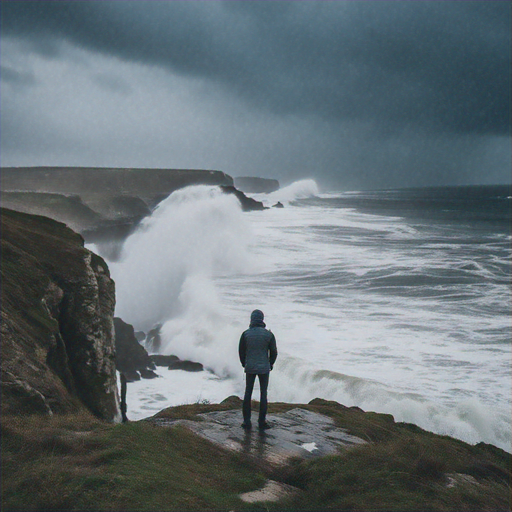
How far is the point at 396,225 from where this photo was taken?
7900cm

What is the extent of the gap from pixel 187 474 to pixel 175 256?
39.7 m

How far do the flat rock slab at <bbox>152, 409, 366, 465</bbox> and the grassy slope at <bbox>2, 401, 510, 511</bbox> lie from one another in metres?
0.42

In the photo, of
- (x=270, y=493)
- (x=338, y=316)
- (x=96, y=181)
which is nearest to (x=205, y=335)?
(x=338, y=316)

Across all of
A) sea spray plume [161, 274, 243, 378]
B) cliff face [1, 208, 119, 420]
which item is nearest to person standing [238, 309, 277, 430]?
cliff face [1, 208, 119, 420]

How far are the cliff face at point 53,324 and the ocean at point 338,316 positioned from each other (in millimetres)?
3922

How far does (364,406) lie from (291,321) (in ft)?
30.6

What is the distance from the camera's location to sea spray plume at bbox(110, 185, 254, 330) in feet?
110

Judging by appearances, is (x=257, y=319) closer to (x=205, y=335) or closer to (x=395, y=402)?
(x=395, y=402)

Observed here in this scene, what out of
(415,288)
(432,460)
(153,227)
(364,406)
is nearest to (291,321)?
(364,406)

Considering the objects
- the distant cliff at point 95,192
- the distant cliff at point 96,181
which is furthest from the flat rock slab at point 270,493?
the distant cliff at point 96,181

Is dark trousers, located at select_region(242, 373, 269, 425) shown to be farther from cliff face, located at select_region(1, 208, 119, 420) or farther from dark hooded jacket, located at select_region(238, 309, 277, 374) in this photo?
cliff face, located at select_region(1, 208, 119, 420)

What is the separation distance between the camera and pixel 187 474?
19.9ft

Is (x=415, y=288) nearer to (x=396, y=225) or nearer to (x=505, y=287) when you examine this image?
(x=505, y=287)

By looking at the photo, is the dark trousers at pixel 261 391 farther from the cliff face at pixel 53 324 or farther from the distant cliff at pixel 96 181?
the distant cliff at pixel 96 181
